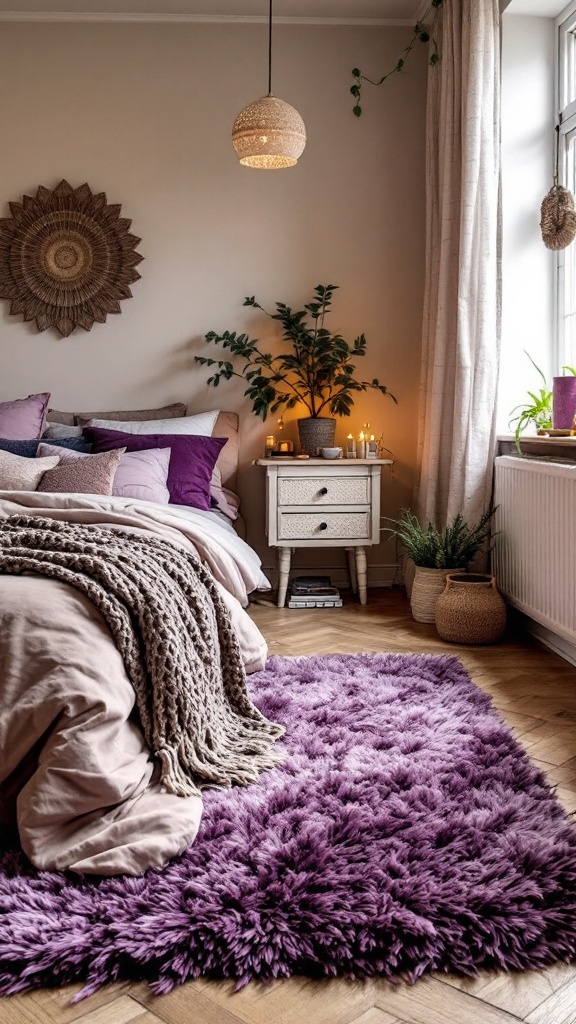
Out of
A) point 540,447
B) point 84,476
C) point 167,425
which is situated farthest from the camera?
point 167,425

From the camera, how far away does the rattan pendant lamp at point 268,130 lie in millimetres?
3521

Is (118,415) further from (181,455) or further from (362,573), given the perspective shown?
(362,573)

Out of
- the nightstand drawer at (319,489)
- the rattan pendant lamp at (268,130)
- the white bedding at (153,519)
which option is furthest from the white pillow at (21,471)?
the rattan pendant lamp at (268,130)

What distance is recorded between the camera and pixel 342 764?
2.10m

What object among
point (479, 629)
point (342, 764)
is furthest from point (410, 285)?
point (342, 764)

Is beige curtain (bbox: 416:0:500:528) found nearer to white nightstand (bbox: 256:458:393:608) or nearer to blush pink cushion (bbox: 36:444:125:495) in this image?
white nightstand (bbox: 256:458:393:608)

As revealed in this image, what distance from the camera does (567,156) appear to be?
3707 millimetres

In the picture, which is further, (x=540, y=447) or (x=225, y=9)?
(x=225, y=9)

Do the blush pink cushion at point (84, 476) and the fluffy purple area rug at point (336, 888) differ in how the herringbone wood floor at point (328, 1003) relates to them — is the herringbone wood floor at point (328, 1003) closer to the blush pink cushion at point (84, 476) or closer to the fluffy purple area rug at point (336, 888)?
the fluffy purple area rug at point (336, 888)

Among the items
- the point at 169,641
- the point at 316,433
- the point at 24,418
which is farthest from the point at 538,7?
the point at 169,641

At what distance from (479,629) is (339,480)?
1.10 metres

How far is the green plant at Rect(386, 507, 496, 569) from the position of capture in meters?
3.70

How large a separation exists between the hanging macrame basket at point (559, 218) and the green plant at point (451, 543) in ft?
3.62

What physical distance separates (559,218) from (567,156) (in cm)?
54
